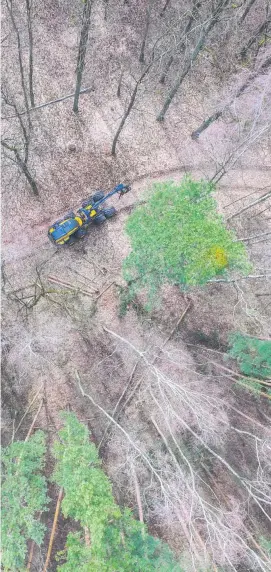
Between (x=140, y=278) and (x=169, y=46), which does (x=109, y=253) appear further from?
(x=169, y=46)

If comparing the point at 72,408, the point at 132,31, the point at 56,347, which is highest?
the point at 132,31

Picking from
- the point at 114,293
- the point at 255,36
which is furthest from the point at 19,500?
the point at 255,36

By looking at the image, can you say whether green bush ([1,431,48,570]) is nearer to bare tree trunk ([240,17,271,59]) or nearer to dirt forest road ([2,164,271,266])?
dirt forest road ([2,164,271,266])

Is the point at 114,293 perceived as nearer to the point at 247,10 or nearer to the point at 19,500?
the point at 19,500

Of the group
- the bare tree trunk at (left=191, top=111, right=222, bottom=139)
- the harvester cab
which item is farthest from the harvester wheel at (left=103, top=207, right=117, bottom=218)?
the bare tree trunk at (left=191, top=111, right=222, bottom=139)

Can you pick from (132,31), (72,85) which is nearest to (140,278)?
(72,85)

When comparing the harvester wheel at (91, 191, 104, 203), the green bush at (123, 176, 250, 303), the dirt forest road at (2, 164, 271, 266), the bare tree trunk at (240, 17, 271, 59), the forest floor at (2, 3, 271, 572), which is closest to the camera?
the green bush at (123, 176, 250, 303)
